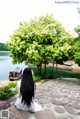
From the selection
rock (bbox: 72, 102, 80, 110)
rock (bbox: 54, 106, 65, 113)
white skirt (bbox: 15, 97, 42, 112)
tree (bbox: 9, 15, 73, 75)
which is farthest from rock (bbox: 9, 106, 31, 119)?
tree (bbox: 9, 15, 73, 75)

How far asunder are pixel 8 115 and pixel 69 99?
134 inches

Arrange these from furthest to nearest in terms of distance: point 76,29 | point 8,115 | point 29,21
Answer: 1. point 29,21
2. point 76,29
3. point 8,115

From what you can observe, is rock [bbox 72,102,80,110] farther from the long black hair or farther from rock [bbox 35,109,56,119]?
the long black hair

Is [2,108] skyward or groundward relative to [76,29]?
groundward

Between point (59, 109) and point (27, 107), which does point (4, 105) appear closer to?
point (27, 107)

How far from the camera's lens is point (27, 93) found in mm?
6441

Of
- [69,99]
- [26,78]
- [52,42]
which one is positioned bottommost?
[69,99]

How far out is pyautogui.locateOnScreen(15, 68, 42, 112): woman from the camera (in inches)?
247

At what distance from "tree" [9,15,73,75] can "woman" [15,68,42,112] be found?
27.4 ft

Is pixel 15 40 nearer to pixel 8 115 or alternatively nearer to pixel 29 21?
pixel 29 21

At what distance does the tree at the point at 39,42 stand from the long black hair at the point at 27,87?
8.42 m

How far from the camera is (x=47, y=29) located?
15836 millimetres

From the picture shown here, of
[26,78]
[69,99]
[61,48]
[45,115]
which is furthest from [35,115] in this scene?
[61,48]

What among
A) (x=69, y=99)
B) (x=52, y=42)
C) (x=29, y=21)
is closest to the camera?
(x=69, y=99)
